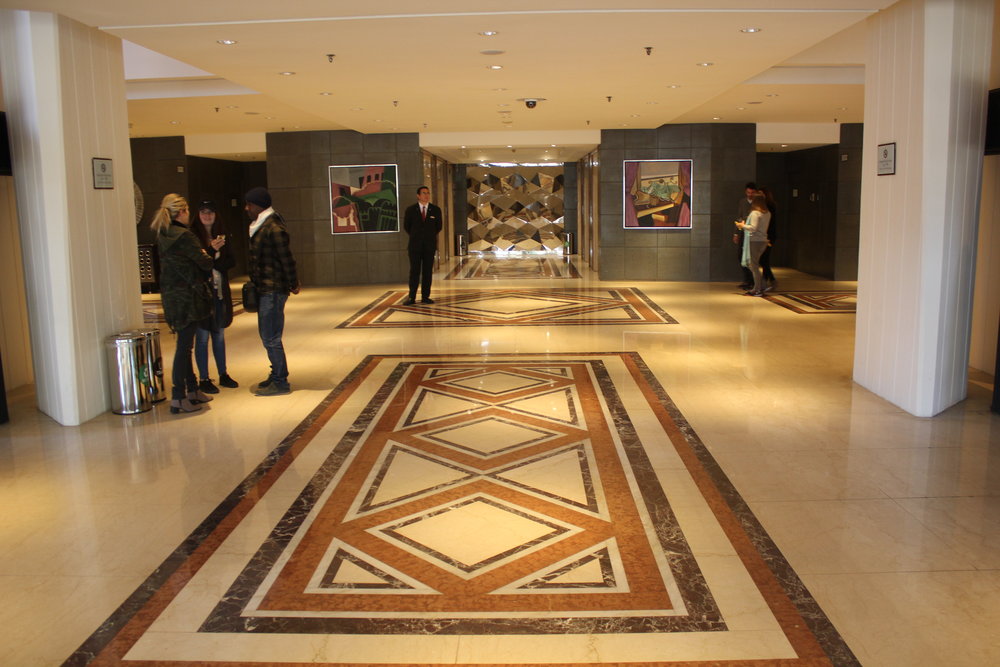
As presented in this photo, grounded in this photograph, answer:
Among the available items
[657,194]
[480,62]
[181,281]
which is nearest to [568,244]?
[657,194]

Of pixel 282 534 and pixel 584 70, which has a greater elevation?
pixel 584 70

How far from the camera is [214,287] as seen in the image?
652 cm

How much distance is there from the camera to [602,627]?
2984 mm

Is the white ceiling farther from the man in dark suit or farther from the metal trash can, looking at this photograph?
the metal trash can

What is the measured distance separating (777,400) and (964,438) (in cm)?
128

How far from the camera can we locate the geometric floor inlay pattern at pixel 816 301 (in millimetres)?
10656

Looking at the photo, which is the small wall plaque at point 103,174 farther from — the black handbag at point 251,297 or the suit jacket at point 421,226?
the suit jacket at point 421,226

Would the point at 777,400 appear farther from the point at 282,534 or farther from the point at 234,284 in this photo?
the point at 234,284

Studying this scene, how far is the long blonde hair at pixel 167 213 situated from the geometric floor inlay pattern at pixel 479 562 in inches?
68.6

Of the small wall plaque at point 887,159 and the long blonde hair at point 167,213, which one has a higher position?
the small wall plaque at point 887,159

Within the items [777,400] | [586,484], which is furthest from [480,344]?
[586,484]

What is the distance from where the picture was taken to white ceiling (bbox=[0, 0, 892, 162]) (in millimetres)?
5668

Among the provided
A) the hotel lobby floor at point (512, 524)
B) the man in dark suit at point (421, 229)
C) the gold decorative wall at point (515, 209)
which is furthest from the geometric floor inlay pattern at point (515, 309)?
the gold decorative wall at point (515, 209)

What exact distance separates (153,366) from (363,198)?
9.14 m
